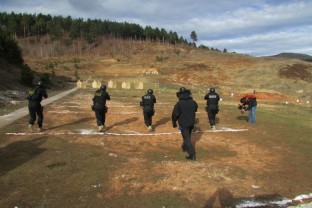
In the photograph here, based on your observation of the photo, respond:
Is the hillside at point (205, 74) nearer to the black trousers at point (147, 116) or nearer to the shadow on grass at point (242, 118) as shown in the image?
the shadow on grass at point (242, 118)

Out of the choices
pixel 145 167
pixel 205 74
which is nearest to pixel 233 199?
pixel 145 167

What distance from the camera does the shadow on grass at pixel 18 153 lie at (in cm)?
983

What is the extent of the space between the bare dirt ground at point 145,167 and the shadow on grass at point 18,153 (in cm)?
3

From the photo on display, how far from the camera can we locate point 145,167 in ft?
34.0

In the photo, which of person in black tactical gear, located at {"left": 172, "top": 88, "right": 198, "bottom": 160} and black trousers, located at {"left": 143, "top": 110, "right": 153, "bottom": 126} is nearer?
person in black tactical gear, located at {"left": 172, "top": 88, "right": 198, "bottom": 160}

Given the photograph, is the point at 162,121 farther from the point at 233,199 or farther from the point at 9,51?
the point at 9,51

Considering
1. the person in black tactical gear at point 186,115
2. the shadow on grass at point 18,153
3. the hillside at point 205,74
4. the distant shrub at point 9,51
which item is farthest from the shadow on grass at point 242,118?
the distant shrub at point 9,51

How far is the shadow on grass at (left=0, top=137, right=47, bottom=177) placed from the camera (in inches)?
387

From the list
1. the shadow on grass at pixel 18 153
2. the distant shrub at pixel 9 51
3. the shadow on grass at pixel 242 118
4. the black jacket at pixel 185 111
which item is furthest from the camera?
the distant shrub at pixel 9 51

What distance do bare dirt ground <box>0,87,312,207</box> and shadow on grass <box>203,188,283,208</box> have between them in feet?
0.07

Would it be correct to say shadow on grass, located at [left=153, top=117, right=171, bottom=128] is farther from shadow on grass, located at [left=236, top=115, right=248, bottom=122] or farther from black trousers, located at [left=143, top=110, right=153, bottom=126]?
shadow on grass, located at [left=236, top=115, right=248, bottom=122]

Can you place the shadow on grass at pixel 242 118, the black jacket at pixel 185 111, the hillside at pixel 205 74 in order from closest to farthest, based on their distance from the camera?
the black jacket at pixel 185 111 < the shadow on grass at pixel 242 118 < the hillside at pixel 205 74

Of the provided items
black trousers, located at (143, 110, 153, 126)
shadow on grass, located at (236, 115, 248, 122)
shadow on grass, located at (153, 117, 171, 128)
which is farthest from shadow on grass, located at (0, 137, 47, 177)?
shadow on grass, located at (236, 115, 248, 122)

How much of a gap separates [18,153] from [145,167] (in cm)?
394
